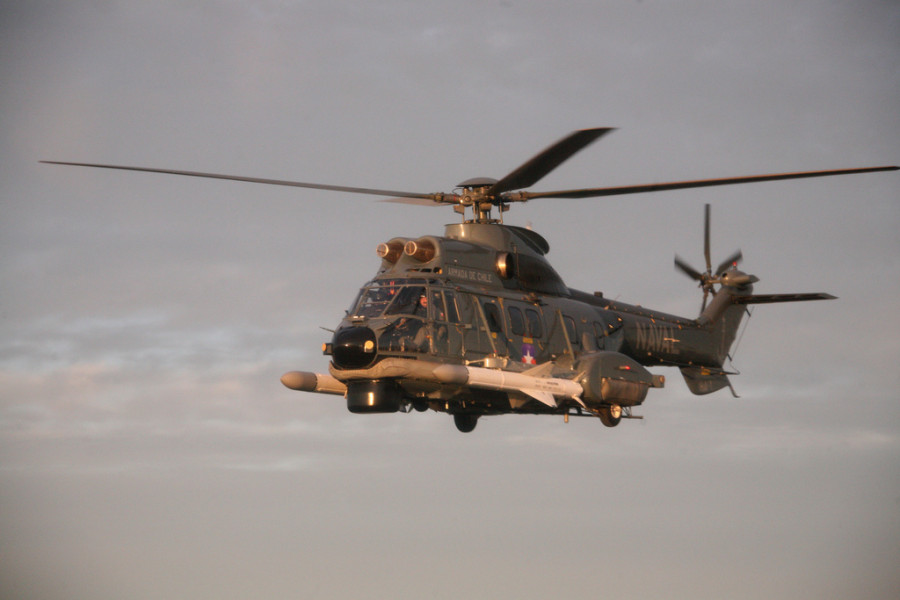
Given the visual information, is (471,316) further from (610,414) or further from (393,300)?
(610,414)

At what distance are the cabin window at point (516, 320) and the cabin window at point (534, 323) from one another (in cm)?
18

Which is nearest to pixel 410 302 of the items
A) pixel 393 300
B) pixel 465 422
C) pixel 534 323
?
pixel 393 300

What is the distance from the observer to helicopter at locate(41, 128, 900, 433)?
2086 cm

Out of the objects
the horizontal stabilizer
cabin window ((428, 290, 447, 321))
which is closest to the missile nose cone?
cabin window ((428, 290, 447, 321))

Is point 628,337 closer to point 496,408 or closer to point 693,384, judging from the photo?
point 693,384

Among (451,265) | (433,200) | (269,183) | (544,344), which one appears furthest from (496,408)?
(269,183)

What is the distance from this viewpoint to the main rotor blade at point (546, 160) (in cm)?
Result: 1972

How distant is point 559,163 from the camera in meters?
21.3

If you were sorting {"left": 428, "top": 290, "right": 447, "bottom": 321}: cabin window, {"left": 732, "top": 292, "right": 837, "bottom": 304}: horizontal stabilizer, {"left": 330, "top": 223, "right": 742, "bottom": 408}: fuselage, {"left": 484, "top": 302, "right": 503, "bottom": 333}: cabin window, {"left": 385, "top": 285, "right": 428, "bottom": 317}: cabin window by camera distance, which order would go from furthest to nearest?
{"left": 732, "top": 292, "right": 837, "bottom": 304}: horizontal stabilizer < {"left": 484, "top": 302, "right": 503, "bottom": 333}: cabin window < {"left": 428, "top": 290, "right": 447, "bottom": 321}: cabin window < {"left": 385, "top": 285, "right": 428, "bottom": 317}: cabin window < {"left": 330, "top": 223, "right": 742, "bottom": 408}: fuselage

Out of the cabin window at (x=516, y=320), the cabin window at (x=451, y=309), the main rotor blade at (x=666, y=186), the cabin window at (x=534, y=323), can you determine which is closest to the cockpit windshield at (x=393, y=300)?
the cabin window at (x=451, y=309)

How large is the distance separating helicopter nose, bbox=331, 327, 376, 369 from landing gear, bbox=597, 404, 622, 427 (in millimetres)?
5777

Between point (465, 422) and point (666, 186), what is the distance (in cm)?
663

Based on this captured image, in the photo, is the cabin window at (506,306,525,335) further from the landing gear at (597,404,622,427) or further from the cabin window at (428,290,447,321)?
the landing gear at (597,404,622,427)

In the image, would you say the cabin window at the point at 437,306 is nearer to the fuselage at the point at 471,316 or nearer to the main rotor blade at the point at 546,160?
the fuselage at the point at 471,316
